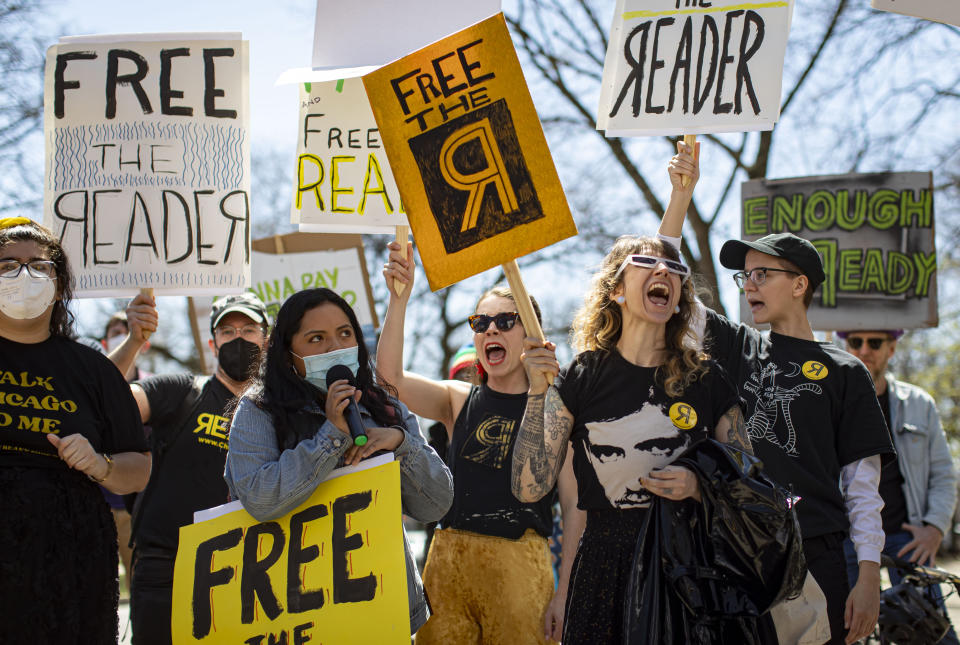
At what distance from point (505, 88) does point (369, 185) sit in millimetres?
1519

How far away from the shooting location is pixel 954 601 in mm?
9648

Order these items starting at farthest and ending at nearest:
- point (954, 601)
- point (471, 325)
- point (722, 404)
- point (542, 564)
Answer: point (954, 601) < point (471, 325) < point (542, 564) < point (722, 404)

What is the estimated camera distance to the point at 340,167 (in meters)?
4.55

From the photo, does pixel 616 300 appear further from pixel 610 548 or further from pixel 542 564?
pixel 542 564

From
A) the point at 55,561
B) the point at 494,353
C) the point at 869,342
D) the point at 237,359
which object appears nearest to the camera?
the point at 55,561

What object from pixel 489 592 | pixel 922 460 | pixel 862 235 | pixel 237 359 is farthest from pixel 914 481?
pixel 237 359

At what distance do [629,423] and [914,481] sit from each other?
3.08 m

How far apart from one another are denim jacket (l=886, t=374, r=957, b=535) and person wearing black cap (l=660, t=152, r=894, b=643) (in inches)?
72.6

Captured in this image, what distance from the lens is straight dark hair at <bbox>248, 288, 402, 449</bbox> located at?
294 centimetres

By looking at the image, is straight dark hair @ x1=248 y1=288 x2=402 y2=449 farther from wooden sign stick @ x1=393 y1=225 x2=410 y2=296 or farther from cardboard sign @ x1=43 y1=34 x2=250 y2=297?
cardboard sign @ x1=43 y1=34 x2=250 y2=297

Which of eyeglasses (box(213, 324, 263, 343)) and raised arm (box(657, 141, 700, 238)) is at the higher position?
raised arm (box(657, 141, 700, 238))

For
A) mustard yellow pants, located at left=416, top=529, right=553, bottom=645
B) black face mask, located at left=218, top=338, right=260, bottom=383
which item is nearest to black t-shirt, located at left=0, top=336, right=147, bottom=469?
black face mask, located at left=218, top=338, right=260, bottom=383

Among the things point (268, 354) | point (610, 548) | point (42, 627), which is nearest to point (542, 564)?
point (610, 548)

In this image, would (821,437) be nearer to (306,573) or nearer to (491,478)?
(491,478)
